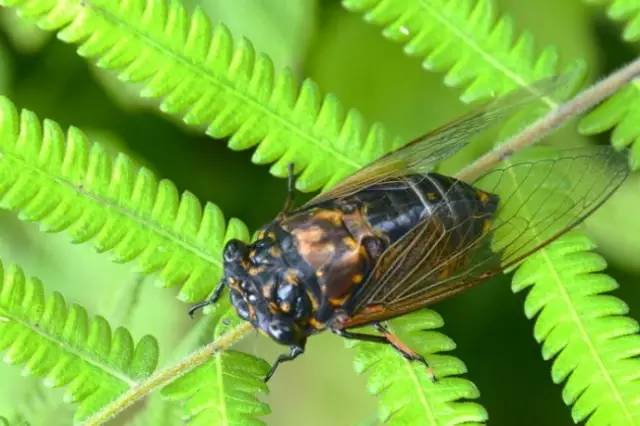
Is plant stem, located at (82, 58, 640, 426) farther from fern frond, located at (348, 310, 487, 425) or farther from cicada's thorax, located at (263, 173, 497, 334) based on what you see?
fern frond, located at (348, 310, 487, 425)

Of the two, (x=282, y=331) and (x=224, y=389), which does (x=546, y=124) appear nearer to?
(x=282, y=331)

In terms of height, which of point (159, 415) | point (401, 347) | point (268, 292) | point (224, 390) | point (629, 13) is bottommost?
point (159, 415)

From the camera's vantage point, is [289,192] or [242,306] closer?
[242,306]

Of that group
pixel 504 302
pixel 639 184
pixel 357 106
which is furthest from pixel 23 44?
pixel 639 184

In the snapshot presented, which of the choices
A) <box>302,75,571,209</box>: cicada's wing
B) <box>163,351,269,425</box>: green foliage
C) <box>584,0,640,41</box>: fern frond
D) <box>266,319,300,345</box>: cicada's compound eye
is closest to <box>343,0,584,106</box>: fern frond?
Result: <box>302,75,571,209</box>: cicada's wing

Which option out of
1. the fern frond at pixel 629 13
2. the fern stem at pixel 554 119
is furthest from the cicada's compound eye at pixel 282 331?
the fern frond at pixel 629 13

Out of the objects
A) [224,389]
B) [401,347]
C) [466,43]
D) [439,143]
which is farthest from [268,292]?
[466,43]

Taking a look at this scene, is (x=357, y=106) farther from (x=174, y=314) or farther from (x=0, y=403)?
(x=0, y=403)
